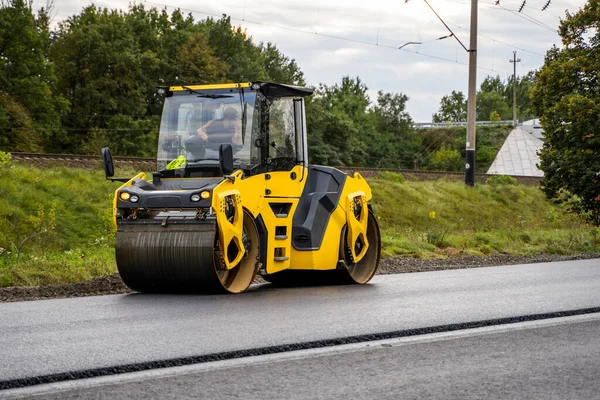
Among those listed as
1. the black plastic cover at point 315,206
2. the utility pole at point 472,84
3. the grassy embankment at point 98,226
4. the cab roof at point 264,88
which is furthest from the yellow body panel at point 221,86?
the utility pole at point 472,84

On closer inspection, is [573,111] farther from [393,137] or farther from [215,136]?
[393,137]

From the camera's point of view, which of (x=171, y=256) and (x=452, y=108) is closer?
(x=171, y=256)

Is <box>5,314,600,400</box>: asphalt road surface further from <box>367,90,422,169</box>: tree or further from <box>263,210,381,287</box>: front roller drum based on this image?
<box>367,90,422,169</box>: tree

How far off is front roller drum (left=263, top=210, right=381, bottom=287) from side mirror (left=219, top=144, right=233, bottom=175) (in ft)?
8.21

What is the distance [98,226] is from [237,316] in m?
15.0

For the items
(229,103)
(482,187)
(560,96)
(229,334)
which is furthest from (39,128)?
(229,334)

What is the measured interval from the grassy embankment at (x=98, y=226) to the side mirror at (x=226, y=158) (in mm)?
3751

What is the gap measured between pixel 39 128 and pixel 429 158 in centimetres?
3856

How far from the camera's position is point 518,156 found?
71000 millimetres

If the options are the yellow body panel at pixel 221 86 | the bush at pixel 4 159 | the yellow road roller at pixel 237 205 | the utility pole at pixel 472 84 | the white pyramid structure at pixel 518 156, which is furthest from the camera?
the white pyramid structure at pixel 518 156

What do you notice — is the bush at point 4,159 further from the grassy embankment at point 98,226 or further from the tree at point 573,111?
the tree at point 573,111

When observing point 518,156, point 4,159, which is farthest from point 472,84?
point 518,156

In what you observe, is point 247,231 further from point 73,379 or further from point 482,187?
point 482,187

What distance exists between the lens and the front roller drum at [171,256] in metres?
9.74
